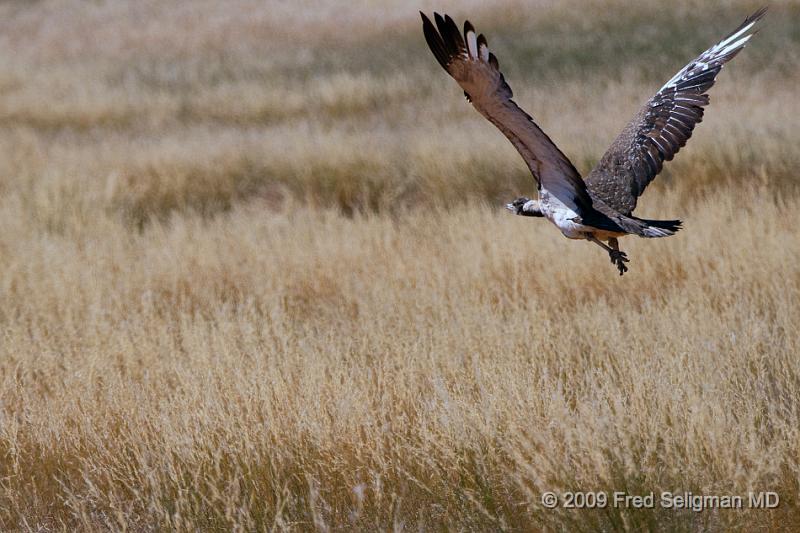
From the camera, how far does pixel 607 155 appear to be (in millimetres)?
4754

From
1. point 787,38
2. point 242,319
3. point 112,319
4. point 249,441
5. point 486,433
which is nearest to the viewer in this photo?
point 486,433

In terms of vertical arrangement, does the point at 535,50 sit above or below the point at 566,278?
above

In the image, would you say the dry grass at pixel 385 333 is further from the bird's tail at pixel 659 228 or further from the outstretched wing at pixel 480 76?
the outstretched wing at pixel 480 76

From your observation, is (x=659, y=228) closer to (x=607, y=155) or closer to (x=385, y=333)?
(x=607, y=155)

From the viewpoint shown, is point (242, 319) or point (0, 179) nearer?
point (242, 319)

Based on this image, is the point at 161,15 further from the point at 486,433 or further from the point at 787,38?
the point at 486,433

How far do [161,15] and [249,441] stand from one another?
25.9 meters

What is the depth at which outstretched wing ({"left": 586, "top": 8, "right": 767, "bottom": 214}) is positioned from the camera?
4594 millimetres

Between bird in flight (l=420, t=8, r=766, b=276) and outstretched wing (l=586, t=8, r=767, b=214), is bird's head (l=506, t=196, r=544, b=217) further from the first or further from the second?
outstretched wing (l=586, t=8, r=767, b=214)

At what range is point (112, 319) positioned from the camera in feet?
19.3

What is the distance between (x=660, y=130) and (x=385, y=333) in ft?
5.81

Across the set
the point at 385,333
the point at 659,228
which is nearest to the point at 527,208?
the point at 659,228

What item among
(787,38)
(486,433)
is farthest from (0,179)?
(787,38)

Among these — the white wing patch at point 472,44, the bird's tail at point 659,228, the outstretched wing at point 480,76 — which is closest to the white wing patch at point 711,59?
the bird's tail at point 659,228
